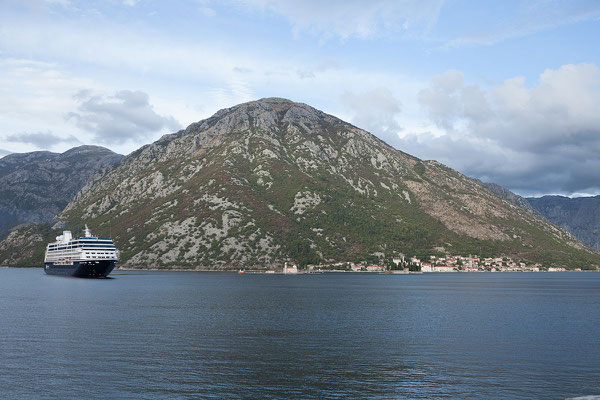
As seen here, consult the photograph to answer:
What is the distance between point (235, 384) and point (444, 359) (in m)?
26.0

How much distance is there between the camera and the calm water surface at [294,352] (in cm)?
4572

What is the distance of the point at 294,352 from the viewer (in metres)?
61.5

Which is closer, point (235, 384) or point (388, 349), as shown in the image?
point (235, 384)

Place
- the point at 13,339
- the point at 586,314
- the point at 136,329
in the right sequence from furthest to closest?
the point at 586,314 < the point at 136,329 < the point at 13,339

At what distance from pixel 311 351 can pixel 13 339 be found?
42.2m

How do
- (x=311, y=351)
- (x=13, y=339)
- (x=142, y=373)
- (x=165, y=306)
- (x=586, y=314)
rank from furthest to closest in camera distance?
1. (x=165, y=306)
2. (x=586, y=314)
3. (x=13, y=339)
4. (x=311, y=351)
5. (x=142, y=373)

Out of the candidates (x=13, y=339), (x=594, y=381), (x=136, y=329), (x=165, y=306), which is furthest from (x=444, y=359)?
(x=165, y=306)

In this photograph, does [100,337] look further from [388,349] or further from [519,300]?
[519,300]

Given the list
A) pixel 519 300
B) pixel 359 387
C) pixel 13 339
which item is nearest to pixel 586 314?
pixel 519 300

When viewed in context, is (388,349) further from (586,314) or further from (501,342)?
(586,314)

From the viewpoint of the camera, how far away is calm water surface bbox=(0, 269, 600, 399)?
4572cm

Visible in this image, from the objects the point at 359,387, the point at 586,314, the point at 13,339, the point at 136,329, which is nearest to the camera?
the point at 359,387

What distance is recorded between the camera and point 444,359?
58312 mm

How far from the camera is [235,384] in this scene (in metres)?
46.8
